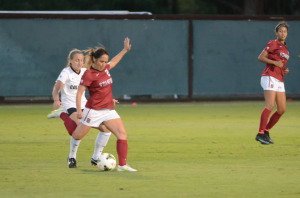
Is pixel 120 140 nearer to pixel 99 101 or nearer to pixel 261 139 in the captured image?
pixel 99 101

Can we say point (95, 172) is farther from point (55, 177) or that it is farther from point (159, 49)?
point (159, 49)

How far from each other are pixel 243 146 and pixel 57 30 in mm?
12310

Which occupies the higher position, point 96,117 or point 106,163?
point 96,117

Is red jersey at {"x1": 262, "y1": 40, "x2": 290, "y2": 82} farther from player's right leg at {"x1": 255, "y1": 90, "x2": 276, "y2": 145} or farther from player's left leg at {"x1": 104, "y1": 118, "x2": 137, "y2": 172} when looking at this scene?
player's left leg at {"x1": 104, "y1": 118, "x2": 137, "y2": 172}

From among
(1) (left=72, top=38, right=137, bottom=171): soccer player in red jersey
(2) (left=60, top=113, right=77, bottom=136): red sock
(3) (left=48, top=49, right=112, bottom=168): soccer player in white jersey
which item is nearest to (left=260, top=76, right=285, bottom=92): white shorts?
(3) (left=48, top=49, right=112, bottom=168): soccer player in white jersey

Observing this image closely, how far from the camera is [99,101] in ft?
36.0

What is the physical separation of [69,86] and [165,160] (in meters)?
1.94

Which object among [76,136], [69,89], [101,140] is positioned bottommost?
[101,140]

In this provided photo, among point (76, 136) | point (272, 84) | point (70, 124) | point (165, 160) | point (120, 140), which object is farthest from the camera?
point (272, 84)

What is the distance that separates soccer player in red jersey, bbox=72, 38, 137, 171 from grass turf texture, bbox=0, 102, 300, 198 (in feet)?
1.76

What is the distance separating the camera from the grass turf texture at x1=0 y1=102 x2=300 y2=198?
938 centimetres

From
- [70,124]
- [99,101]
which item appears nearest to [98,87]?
[99,101]

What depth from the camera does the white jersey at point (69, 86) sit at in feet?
40.4

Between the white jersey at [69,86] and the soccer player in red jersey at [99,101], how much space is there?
1.32 metres
